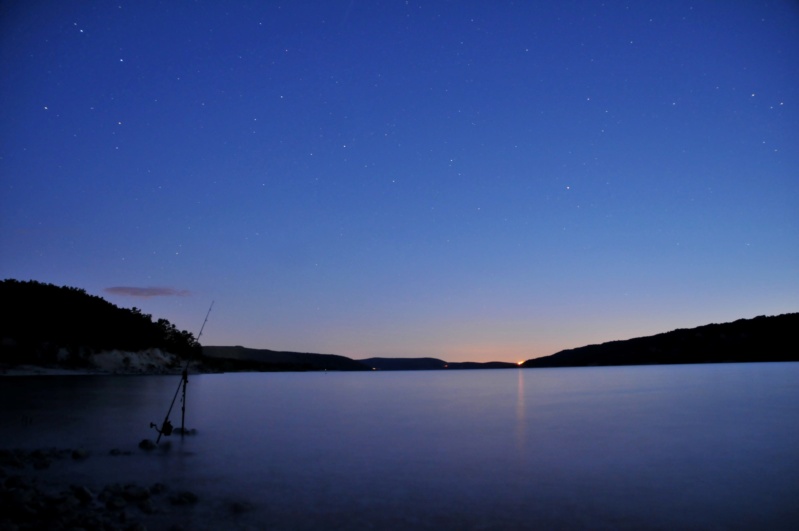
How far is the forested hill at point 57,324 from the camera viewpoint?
81.8m

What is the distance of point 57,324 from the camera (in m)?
89.1

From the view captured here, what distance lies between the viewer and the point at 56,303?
92.8 meters

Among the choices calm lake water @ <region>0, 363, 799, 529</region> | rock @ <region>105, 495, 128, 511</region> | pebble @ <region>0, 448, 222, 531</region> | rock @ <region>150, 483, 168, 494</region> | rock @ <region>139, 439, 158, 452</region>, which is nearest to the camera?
pebble @ <region>0, 448, 222, 531</region>

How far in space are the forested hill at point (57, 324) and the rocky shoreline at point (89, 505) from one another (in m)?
83.4

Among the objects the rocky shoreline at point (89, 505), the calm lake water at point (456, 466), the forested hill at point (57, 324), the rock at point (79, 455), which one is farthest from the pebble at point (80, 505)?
the forested hill at point (57, 324)

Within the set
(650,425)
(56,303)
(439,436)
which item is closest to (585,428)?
(650,425)

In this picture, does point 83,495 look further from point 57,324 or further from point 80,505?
point 57,324

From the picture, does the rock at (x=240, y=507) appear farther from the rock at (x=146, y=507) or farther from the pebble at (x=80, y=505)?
the rock at (x=146, y=507)

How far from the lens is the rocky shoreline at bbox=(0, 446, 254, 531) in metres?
9.55

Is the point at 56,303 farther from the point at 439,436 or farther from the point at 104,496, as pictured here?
the point at 104,496

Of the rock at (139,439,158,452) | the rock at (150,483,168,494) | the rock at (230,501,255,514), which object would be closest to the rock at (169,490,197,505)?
the rock at (150,483,168,494)

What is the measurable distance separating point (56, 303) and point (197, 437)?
279ft

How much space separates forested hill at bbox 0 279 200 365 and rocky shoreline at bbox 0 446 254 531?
83379 millimetres

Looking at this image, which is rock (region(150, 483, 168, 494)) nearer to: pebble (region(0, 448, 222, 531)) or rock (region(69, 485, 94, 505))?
pebble (region(0, 448, 222, 531))
